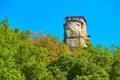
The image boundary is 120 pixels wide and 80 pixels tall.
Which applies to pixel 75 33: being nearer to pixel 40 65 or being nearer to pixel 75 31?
pixel 75 31

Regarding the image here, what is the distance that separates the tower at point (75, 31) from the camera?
3007 inches

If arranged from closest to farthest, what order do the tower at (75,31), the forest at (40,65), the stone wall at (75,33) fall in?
the forest at (40,65) → the stone wall at (75,33) → the tower at (75,31)

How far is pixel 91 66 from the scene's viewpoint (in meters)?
37.8

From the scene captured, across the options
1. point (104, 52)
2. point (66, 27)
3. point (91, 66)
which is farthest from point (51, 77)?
point (66, 27)

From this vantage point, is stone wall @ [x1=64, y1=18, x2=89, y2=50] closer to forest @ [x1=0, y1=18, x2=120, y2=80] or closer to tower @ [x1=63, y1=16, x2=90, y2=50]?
tower @ [x1=63, y1=16, x2=90, y2=50]

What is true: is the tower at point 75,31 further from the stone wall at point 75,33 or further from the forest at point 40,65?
the forest at point 40,65

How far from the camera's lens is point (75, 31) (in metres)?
79.7

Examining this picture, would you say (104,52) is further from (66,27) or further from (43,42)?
(66,27)

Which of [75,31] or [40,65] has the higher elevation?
[75,31]

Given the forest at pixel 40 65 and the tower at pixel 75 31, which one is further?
the tower at pixel 75 31

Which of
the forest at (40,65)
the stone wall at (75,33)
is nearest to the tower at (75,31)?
the stone wall at (75,33)

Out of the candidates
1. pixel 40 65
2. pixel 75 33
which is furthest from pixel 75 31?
pixel 40 65

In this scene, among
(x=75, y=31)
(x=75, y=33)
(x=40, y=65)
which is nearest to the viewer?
(x=40, y=65)

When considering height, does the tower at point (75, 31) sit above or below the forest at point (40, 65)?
above
